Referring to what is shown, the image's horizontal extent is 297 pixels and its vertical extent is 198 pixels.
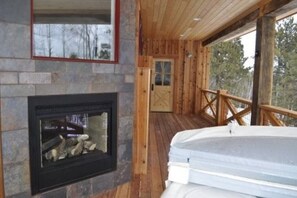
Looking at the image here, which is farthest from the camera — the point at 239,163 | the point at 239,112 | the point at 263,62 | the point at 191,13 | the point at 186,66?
the point at 186,66

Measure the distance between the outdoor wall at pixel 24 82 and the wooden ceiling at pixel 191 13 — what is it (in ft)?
6.33

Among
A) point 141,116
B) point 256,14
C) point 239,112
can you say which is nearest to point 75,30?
point 141,116

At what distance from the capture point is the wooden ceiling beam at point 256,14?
3.49m

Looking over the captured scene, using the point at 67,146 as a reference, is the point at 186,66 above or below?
above

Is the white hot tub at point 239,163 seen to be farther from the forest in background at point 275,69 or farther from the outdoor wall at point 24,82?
the forest in background at point 275,69

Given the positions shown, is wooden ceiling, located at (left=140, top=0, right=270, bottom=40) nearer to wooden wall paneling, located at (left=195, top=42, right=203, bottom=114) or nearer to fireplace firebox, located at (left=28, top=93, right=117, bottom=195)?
wooden wall paneling, located at (left=195, top=42, right=203, bottom=114)

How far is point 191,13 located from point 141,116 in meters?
2.73

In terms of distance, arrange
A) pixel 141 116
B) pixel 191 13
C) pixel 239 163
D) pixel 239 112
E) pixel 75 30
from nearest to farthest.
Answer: pixel 239 163 < pixel 75 30 < pixel 141 116 < pixel 191 13 < pixel 239 112

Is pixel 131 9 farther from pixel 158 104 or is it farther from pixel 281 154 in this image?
pixel 158 104

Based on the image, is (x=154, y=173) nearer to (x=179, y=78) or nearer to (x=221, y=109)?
(x=221, y=109)

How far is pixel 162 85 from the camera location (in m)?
8.92

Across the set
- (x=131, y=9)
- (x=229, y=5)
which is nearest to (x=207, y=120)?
(x=229, y=5)

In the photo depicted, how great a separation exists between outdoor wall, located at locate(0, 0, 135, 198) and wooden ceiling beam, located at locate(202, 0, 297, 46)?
7.04 feet

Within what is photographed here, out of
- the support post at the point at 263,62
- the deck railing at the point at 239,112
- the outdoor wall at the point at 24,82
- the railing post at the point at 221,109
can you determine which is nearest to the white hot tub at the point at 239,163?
the outdoor wall at the point at 24,82
